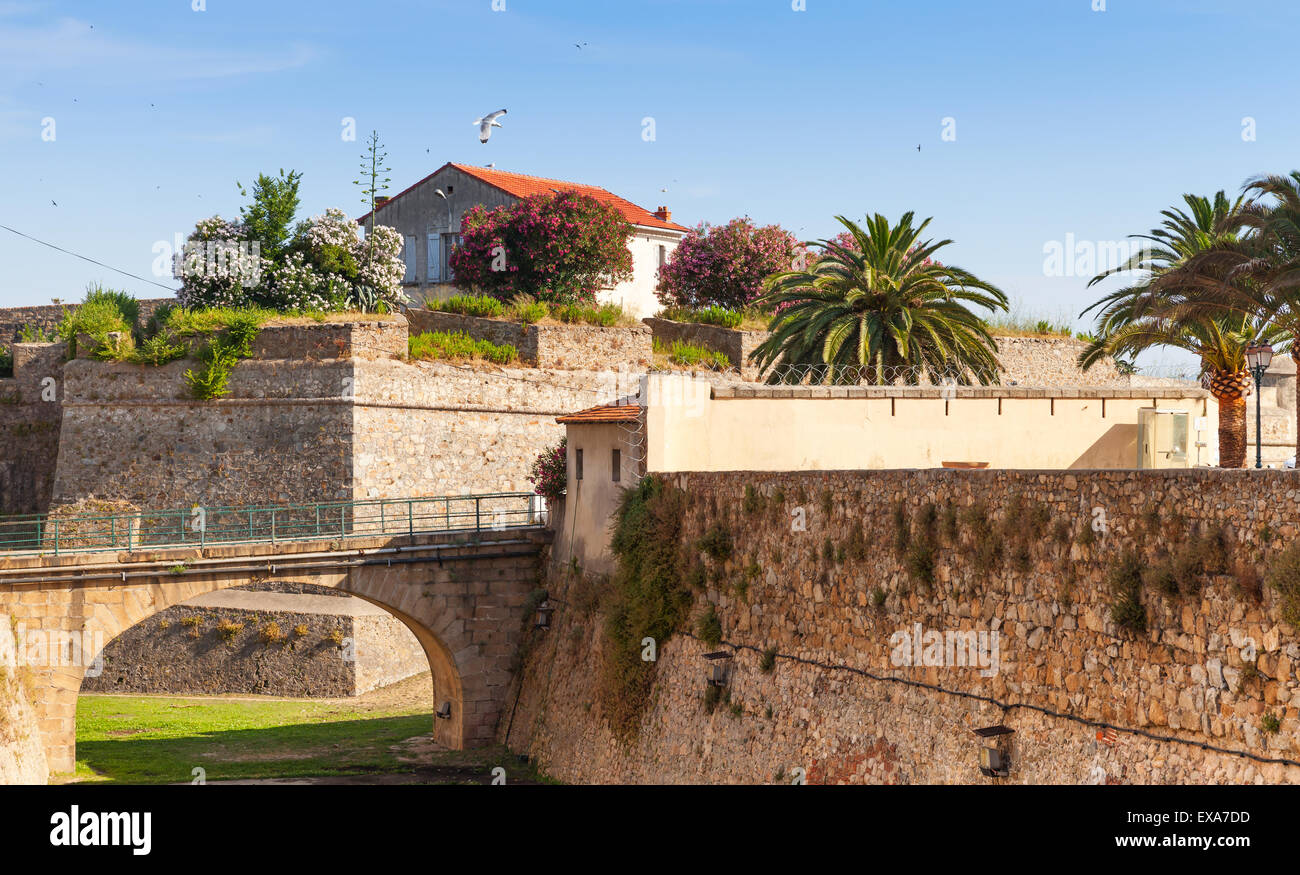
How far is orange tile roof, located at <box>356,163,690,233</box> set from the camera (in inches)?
1881

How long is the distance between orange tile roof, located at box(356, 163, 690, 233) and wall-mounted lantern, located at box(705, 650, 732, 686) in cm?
2905

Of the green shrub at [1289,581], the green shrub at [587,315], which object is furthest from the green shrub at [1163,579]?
the green shrub at [587,315]

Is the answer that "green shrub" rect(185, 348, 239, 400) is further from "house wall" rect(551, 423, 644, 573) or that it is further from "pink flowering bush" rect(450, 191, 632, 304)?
"pink flowering bush" rect(450, 191, 632, 304)

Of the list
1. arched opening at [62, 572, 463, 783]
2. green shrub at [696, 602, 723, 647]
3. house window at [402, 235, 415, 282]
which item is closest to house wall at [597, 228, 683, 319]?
house window at [402, 235, 415, 282]

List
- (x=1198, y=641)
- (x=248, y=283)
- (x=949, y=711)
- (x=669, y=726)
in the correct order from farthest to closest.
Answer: (x=248, y=283) < (x=669, y=726) < (x=949, y=711) < (x=1198, y=641)

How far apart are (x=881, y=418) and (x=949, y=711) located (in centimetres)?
908

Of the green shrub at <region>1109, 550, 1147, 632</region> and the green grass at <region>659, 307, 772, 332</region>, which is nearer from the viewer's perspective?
the green shrub at <region>1109, 550, 1147, 632</region>

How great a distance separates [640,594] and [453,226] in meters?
29.4

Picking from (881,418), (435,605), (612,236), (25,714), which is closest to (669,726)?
(881,418)

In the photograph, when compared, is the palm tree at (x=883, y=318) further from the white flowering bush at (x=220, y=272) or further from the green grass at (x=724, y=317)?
the white flowering bush at (x=220, y=272)

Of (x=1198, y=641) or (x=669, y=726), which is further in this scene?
(x=669, y=726)

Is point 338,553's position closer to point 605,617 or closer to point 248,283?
point 605,617

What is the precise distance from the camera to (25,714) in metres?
23.9

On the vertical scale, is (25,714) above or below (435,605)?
below
